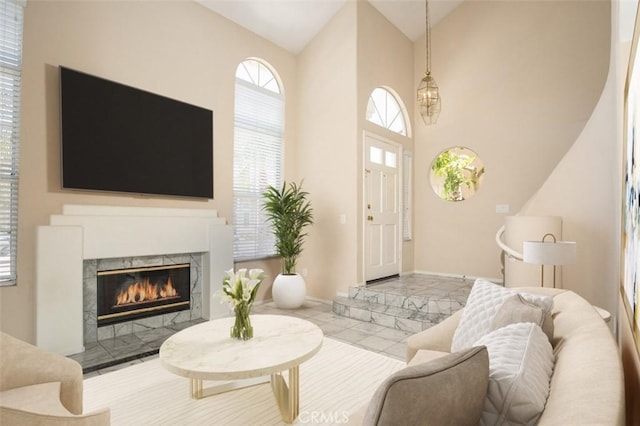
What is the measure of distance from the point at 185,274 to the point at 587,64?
606 cm

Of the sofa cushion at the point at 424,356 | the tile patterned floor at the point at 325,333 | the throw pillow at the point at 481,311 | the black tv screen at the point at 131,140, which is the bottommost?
the tile patterned floor at the point at 325,333

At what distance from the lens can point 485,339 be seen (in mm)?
1311

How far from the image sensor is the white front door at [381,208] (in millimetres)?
5078

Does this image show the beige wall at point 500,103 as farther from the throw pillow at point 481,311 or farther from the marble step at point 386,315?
the throw pillow at point 481,311

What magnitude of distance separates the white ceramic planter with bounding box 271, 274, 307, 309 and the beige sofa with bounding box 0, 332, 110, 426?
9.99 feet

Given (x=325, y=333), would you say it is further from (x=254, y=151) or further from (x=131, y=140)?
(x=131, y=140)

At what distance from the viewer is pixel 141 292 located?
12.7ft

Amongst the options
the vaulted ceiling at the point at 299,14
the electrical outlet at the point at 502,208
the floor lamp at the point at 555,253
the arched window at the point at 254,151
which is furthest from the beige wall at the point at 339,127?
the floor lamp at the point at 555,253

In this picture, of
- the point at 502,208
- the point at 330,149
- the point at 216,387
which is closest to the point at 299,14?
the point at 330,149

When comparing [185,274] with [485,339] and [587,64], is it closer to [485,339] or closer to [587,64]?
[485,339]

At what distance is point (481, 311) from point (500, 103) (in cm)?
462

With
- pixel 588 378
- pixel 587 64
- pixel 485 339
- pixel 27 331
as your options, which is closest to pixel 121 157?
pixel 27 331

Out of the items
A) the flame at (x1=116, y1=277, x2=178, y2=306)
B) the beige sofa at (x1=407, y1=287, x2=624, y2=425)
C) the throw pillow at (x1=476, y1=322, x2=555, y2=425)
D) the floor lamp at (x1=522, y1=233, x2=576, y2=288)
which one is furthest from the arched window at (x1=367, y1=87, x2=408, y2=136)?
the throw pillow at (x1=476, y1=322, x2=555, y2=425)

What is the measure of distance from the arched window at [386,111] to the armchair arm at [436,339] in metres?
3.77
